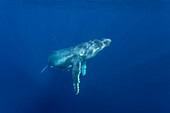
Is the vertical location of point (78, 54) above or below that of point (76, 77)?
above

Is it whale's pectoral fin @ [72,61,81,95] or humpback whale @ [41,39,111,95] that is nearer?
whale's pectoral fin @ [72,61,81,95]

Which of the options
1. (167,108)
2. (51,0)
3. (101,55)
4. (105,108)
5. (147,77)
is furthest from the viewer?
(51,0)

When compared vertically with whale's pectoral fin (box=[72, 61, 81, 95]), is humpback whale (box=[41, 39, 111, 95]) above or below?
above

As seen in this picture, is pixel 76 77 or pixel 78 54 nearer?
pixel 76 77

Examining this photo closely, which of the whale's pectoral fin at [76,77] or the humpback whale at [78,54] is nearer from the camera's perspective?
the whale's pectoral fin at [76,77]

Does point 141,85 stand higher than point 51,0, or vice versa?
point 51,0

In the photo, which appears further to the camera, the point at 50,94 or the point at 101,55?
the point at 101,55

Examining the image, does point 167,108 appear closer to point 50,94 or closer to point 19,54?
point 50,94

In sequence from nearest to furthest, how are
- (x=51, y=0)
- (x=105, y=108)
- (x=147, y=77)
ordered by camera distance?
(x=105, y=108), (x=147, y=77), (x=51, y=0)

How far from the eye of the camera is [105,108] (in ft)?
47.8

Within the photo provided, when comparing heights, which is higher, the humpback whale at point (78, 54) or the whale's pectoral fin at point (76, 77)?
the humpback whale at point (78, 54)

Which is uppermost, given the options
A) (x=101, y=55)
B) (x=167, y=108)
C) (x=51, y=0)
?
(x=51, y=0)

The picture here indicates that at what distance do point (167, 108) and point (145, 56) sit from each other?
8.90 meters

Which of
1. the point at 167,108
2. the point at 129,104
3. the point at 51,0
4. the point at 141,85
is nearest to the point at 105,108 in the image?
the point at 129,104
